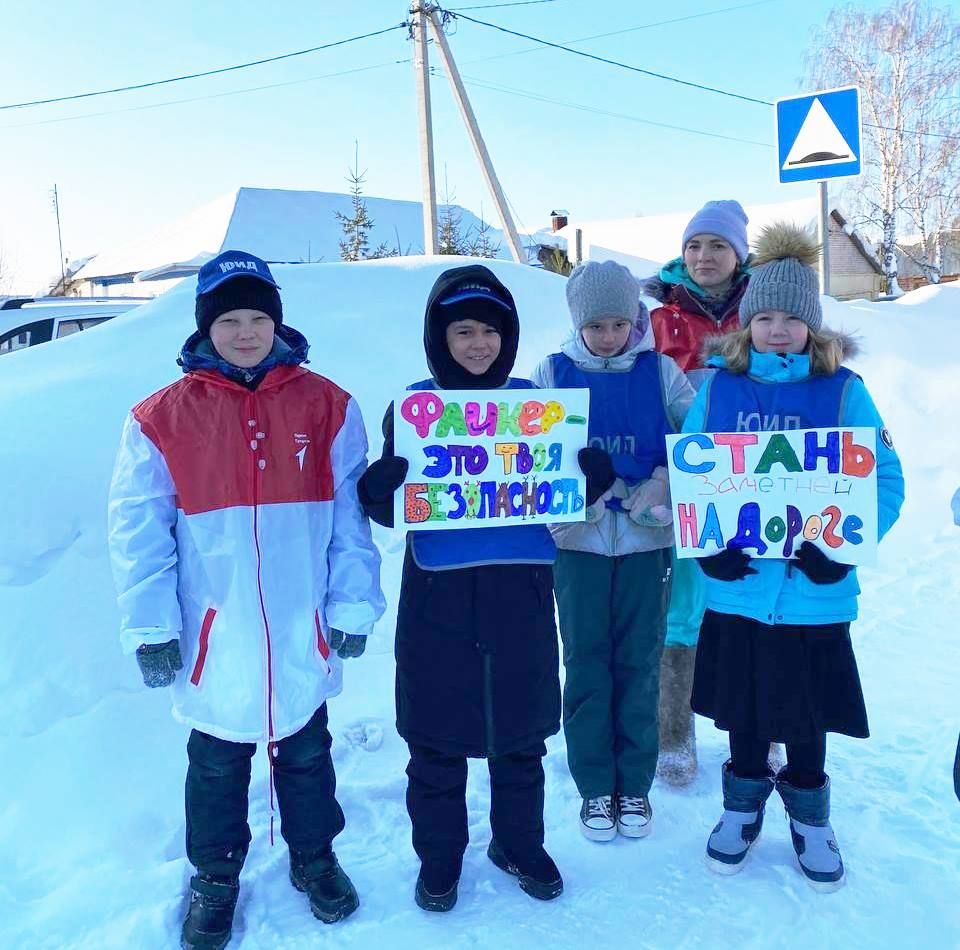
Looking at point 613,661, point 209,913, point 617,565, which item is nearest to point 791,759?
point 613,661

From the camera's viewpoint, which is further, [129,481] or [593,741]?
[593,741]

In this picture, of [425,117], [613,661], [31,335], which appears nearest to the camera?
[613,661]

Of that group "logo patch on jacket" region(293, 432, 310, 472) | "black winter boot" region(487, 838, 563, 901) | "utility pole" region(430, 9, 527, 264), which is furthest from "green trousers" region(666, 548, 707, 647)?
"utility pole" region(430, 9, 527, 264)

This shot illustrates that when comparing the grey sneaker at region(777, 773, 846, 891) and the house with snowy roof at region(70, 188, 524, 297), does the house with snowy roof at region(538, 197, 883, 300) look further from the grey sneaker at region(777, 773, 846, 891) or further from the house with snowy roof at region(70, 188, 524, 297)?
the grey sneaker at region(777, 773, 846, 891)

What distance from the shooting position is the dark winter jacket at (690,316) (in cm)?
310

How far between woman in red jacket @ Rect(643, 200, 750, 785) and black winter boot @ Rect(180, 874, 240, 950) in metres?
1.58

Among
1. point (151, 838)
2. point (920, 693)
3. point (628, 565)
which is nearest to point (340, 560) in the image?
point (628, 565)

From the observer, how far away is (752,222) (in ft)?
102

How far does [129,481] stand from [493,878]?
1.64 m

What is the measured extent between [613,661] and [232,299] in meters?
1.70

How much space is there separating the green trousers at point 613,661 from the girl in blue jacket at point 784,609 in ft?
0.68

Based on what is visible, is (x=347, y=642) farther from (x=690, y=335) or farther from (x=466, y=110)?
(x=466, y=110)

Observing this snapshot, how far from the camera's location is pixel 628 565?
9.05 feet

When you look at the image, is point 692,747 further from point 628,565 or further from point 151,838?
point 151,838
